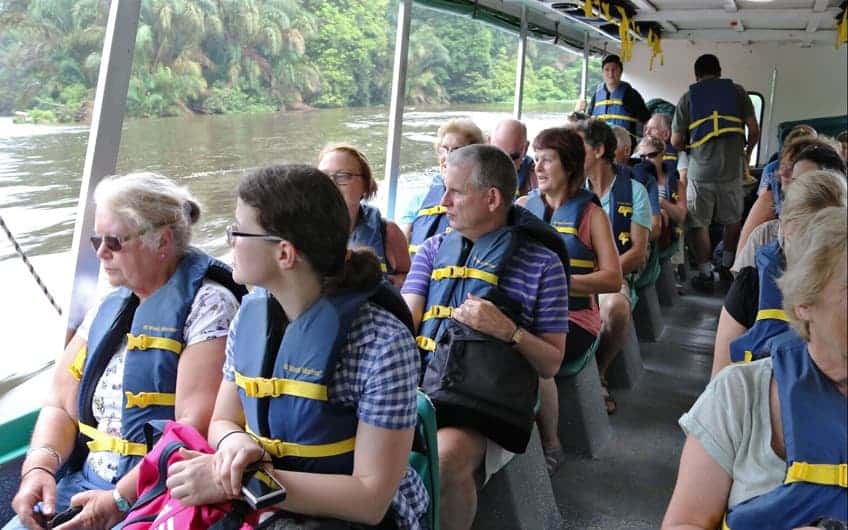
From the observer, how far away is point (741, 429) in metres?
1.45

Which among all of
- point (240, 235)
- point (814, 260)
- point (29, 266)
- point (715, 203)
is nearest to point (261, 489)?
point (240, 235)

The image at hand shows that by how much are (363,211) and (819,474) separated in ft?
7.34

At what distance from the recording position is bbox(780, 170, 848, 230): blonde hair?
2289 millimetres

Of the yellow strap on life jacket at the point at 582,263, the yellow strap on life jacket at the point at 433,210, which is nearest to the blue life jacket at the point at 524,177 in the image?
the yellow strap on life jacket at the point at 433,210

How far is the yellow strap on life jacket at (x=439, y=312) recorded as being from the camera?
2.54 m

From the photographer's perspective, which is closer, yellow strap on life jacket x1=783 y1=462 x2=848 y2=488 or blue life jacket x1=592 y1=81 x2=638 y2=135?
yellow strap on life jacket x1=783 y1=462 x2=848 y2=488

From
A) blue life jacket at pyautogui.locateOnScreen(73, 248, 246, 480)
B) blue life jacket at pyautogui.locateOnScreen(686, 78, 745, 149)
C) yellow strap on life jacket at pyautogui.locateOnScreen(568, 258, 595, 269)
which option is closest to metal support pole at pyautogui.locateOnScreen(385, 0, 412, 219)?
yellow strap on life jacket at pyautogui.locateOnScreen(568, 258, 595, 269)

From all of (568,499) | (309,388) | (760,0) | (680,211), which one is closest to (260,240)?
(309,388)

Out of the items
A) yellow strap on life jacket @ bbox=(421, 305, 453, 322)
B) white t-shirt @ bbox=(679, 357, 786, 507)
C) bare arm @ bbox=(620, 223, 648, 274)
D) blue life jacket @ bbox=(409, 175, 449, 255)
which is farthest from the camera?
bare arm @ bbox=(620, 223, 648, 274)

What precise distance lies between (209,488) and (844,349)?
121 cm

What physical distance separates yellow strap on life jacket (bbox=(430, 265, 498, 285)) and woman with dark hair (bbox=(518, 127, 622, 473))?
2.93 ft

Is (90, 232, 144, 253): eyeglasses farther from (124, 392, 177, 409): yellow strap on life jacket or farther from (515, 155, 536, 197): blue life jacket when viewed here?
(515, 155, 536, 197): blue life jacket

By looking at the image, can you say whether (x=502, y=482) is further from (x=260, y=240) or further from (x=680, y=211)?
(x=680, y=211)

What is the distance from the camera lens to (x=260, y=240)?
166cm
